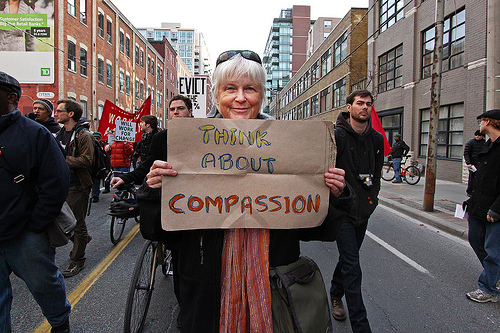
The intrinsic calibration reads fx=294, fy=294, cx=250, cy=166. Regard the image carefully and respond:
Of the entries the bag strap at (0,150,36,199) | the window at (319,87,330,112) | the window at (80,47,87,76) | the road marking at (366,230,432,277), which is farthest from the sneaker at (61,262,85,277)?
the window at (319,87,330,112)

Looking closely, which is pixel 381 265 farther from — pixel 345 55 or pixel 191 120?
pixel 345 55

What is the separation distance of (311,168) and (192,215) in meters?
0.58

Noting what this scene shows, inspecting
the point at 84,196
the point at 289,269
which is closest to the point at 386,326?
the point at 289,269

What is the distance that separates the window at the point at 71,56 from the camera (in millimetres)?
20014

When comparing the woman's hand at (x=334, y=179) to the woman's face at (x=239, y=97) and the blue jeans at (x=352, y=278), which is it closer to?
→ the woman's face at (x=239, y=97)

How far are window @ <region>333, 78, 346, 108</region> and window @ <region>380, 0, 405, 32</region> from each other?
6.69 meters

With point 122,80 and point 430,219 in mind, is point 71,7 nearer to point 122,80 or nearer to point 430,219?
point 122,80

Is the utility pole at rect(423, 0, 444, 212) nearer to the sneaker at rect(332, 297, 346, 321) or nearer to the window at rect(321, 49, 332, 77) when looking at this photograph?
the sneaker at rect(332, 297, 346, 321)

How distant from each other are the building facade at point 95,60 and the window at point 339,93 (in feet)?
67.2

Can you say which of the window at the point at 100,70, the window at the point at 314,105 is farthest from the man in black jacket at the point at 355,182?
the window at the point at 314,105

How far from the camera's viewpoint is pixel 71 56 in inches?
789

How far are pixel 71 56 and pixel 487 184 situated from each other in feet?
77.6

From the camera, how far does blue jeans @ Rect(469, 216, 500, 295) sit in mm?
Answer: 3201

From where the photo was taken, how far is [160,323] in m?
2.83
